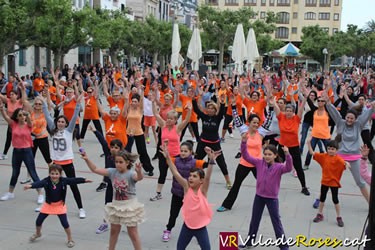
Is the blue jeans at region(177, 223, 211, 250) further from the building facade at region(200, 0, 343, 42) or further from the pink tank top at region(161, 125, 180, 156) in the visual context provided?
the building facade at region(200, 0, 343, 42)

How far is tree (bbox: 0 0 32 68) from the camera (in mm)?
16531

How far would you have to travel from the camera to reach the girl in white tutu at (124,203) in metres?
5.16

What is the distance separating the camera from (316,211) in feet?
24.1

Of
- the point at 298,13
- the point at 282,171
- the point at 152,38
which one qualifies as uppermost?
the point at 298,13

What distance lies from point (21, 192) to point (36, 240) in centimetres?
228

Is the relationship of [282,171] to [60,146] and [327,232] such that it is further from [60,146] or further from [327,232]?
[60,146]

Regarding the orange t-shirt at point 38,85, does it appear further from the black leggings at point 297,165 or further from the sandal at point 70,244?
the sandal at point 70,244

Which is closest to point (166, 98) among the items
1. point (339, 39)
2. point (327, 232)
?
point (327, 232)

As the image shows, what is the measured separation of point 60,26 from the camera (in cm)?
2181

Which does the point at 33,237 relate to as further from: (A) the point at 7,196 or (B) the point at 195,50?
(B) the point at 195,50

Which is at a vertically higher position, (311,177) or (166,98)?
(166,98)

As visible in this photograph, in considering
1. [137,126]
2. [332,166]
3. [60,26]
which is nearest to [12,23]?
[60,26]

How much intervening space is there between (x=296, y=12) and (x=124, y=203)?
71.7 metres

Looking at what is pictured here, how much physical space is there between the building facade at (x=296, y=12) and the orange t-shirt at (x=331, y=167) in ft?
221
